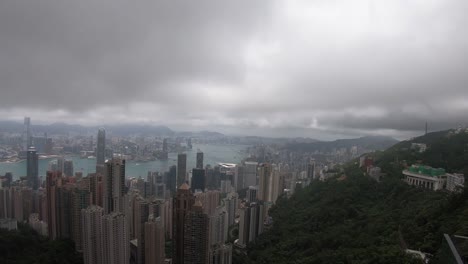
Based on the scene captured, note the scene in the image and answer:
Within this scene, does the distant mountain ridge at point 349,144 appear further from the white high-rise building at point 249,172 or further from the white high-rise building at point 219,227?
the white high-rise building at point 219,227

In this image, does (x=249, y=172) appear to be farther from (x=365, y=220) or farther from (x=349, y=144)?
(x=349, y=144)

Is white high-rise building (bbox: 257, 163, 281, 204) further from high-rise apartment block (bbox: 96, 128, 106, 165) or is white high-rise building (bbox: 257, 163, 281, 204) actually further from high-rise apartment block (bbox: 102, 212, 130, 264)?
high-rise apartment block (bbox: 102, 212, 130, 264)

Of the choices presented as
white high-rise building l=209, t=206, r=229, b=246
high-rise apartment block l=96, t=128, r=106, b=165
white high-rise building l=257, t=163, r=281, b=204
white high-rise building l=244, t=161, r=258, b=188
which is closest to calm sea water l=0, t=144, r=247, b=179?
high-rise apartment block l=96, t=128, r=106, b=165

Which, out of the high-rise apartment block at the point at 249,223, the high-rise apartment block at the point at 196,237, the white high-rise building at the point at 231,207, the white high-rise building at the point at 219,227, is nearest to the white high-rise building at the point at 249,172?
the white high-rise building at the point at 231,207

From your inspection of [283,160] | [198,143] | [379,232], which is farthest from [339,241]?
[283,160]

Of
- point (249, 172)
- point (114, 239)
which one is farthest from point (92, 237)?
point (249, 172)

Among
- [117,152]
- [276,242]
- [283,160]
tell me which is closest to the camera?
[276,242]

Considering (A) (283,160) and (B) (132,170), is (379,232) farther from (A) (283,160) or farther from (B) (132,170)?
(A) (283,160)
